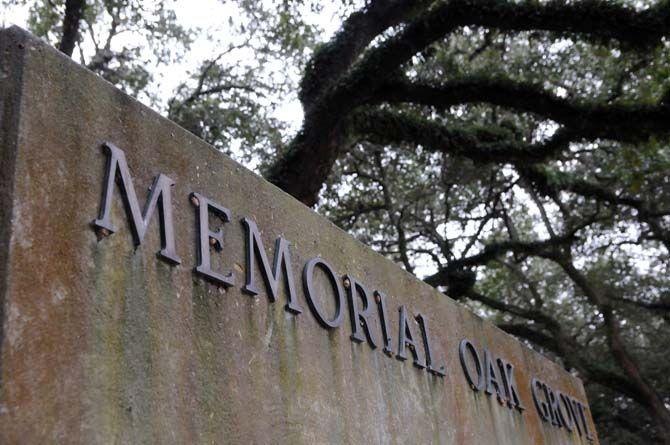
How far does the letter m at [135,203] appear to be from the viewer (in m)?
2.21

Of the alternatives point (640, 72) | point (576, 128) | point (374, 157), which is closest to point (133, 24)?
point (374, 157)

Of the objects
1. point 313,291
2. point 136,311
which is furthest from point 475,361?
point 136,311

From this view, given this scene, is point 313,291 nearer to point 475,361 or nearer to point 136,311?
point 136,311

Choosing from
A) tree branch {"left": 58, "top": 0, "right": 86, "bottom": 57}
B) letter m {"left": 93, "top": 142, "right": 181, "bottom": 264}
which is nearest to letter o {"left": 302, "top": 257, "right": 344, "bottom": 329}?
letter m {"left": 93, "top": 142, "right": 181, "bottom": 264}

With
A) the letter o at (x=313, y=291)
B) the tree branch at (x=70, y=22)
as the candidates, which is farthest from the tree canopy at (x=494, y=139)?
the letter o at (x=313, y=291)

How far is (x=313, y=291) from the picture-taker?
3193 mm

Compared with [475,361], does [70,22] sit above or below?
above

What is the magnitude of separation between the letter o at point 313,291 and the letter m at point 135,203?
83 cm

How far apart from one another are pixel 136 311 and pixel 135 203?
0.35 m

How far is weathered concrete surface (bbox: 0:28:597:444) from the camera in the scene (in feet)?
6.23

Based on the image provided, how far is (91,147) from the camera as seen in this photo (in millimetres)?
2240

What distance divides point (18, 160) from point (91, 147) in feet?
0.95

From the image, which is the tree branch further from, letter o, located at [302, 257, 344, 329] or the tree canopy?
letter o, located at [302, 257, 344, 329]

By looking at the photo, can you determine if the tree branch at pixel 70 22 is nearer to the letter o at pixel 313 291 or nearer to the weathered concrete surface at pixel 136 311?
the weathered concrete surface at pixel 136 311
